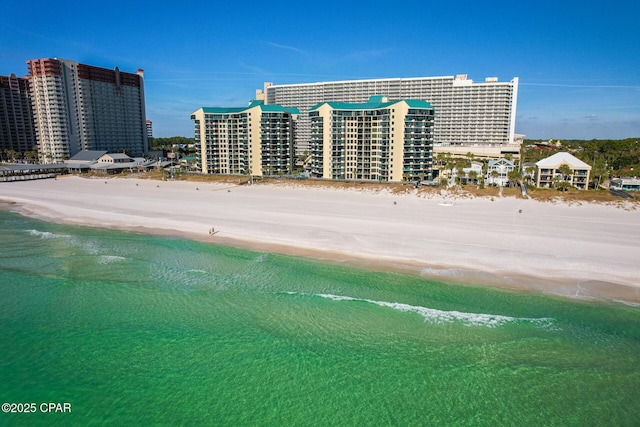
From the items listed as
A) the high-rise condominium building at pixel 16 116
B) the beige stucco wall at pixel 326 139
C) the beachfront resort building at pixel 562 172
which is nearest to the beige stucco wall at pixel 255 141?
the beige stucco wall at pixel 326 139

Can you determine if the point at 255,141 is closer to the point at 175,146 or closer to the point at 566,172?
the point at 566,172

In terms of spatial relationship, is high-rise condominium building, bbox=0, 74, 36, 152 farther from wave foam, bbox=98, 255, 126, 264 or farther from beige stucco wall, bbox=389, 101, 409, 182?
beige stucco wall, bbox=389, 101, 409, 182

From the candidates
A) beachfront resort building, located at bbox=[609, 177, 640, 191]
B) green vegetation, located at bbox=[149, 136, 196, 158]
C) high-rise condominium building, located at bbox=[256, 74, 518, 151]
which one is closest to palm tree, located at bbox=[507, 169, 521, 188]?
beachfront resort building, located at bbox=[609, 177, 640, 191]

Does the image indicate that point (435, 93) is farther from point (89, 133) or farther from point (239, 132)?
point (89, 133)

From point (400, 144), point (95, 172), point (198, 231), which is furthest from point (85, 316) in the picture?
point (95, 172)

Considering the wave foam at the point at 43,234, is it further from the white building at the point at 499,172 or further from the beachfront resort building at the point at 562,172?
the beachfront resort building at the point at 562,172

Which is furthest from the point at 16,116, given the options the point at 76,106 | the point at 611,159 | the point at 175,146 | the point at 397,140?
the point at 611,159

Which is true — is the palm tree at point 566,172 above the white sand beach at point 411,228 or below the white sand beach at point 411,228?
above
